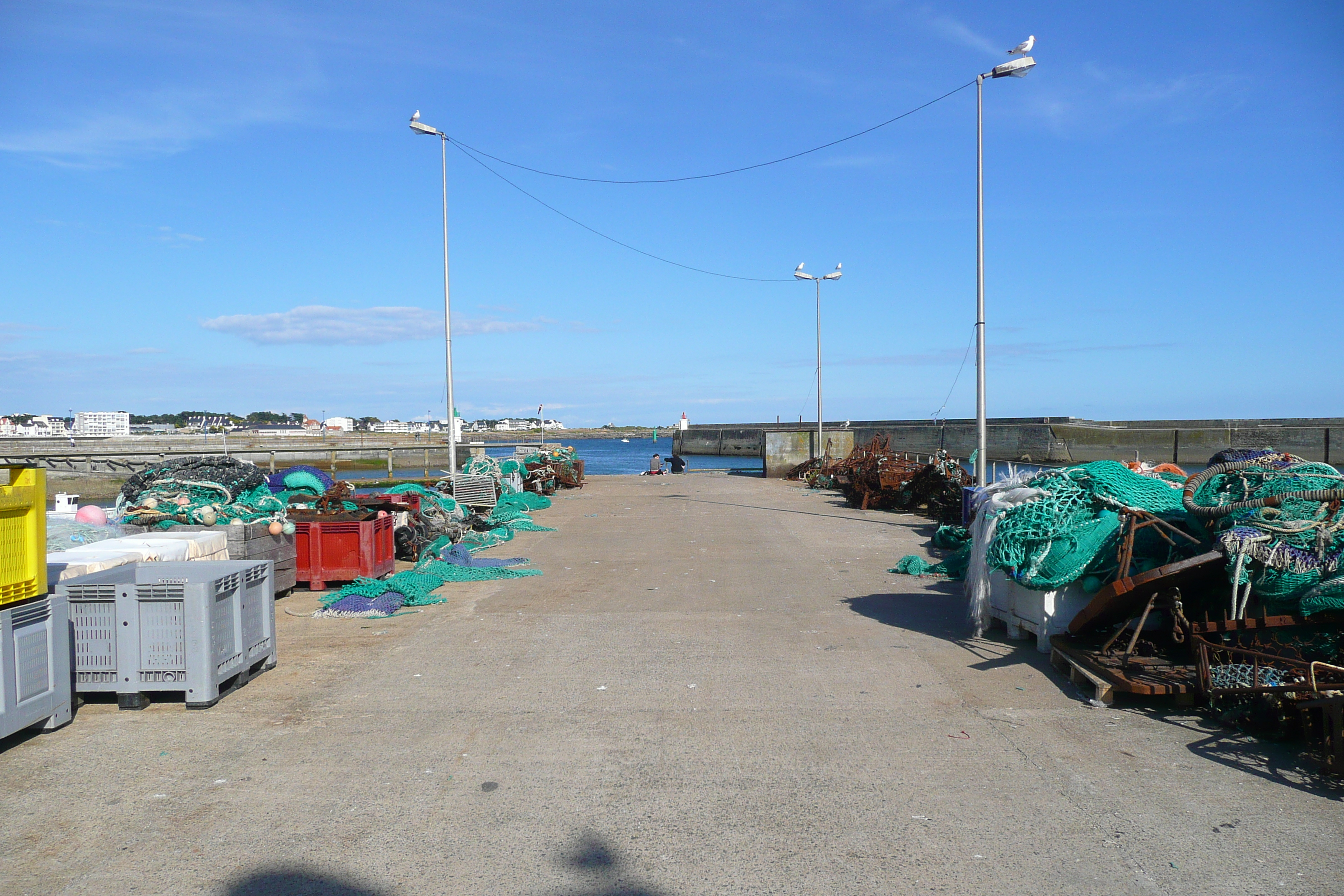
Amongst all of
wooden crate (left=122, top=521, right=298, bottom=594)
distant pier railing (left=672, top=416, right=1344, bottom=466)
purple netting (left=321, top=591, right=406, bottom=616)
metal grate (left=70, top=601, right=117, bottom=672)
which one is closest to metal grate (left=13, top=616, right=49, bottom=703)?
metal grate (left=70, top=601, right=117, bottom=672)

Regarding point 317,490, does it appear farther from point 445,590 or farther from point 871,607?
point 871,607

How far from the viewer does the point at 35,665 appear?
5324 mm

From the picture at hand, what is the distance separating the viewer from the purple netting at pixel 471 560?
41.4ft

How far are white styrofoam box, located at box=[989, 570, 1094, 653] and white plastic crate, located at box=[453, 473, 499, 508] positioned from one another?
11.8 meters

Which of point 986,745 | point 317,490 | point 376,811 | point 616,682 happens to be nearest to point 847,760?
point 986,745

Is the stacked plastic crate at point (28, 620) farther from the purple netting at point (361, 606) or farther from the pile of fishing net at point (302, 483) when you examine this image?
the pile of fishing net at point (302, 483)

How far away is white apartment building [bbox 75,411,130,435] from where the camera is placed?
274 ft

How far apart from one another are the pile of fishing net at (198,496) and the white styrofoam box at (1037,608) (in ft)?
26.6

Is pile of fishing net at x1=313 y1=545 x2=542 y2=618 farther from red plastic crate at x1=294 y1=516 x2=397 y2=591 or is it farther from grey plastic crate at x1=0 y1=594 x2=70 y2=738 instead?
grey plastic crate at x1=0 y1=594 x2=70 y2=738

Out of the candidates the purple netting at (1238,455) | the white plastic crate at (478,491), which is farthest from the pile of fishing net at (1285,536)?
the white plastic crate at (478,491)

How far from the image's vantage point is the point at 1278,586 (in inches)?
219

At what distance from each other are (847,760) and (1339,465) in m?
53.1

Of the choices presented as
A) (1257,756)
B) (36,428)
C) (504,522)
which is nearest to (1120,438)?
(504,522)

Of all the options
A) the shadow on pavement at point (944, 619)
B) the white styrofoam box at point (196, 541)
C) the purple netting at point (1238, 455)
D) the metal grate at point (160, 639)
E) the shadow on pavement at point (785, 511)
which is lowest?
the shadow on pavement at point (785, 511)
